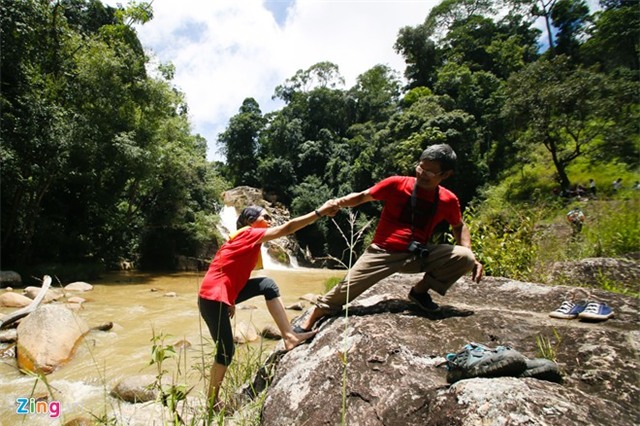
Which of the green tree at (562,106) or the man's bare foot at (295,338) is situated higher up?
the green tree at (562,106)

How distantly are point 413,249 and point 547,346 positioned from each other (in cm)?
103

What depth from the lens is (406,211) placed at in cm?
276

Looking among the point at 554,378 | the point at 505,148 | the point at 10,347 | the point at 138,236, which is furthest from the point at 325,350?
the point at 505,148

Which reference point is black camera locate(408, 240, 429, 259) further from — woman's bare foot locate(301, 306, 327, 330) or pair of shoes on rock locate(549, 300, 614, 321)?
pair of shoes on rock locate(549, 300, 614, 321)

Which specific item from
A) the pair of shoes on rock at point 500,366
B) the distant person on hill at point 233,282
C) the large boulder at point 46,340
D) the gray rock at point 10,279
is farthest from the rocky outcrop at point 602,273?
the gray rock at point 10,279

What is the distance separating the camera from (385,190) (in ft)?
9.23

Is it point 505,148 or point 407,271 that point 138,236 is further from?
point 505,148

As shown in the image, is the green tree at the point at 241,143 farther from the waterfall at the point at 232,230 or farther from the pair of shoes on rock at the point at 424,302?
the pair of shoes on rock at the point at 424,302

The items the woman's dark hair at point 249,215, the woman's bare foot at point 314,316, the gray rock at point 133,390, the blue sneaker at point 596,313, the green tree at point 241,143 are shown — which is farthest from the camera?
the green tree at point 241,143

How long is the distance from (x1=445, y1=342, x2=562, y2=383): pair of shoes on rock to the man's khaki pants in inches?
36.9

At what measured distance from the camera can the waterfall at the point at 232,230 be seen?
23447 millimetres

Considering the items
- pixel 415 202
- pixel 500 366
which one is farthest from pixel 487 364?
pixel 415 202

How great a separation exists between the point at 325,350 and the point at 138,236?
19818 mm

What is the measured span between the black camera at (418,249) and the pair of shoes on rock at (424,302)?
35 centimetres
